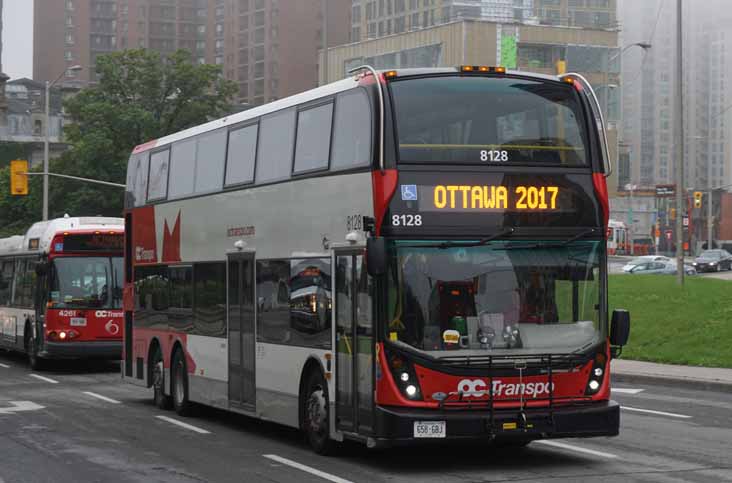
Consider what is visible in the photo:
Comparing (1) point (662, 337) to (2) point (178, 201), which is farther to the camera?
(1) point (662, 337)

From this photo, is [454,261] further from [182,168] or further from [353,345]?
[182,168]

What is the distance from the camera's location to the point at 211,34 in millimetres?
191000

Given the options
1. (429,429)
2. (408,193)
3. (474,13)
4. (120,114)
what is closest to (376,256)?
(408,193)

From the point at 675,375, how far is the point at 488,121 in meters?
12.7

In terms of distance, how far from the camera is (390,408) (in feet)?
40.4

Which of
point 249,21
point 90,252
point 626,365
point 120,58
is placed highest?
point 249,21

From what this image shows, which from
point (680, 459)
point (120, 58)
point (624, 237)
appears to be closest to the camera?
point (680, 459)

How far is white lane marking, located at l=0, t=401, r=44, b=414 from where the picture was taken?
19.5m

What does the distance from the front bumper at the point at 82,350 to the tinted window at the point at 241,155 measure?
11.8 metres

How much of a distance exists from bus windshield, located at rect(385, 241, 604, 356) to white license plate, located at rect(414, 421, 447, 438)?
0.66m

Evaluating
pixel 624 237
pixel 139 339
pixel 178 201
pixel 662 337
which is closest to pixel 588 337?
Answer: pixel 178 201

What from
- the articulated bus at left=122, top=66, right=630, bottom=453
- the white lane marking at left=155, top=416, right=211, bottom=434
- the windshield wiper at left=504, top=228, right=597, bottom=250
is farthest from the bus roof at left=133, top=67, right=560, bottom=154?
the white lane marking at left=155, top=416, right=211, bottom=434

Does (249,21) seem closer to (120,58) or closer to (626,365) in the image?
(120,58)

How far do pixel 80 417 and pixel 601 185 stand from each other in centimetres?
890
